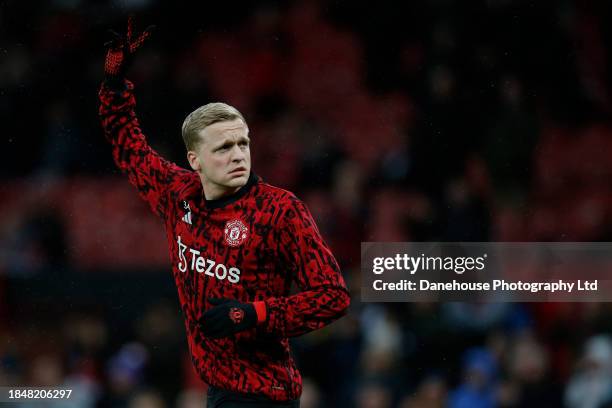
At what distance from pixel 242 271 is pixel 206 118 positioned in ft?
1.81

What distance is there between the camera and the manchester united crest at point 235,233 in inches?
148

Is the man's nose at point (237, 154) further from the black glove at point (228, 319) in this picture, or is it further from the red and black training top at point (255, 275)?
the black glove at point (228, 319)

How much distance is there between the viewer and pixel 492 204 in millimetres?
8883

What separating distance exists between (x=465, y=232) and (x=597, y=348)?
1252 mm

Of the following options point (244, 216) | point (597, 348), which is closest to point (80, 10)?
point (597, 348)

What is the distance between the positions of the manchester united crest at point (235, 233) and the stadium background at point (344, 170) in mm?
3810

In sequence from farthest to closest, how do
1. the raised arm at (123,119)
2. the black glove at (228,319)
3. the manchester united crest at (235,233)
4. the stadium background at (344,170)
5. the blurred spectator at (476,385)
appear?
the stadium background at (344,170) < the blurred spectator at (476,385) < the raised arm at (123,119) < the manchester united crest at (235,233) < the black glove at (228,319)

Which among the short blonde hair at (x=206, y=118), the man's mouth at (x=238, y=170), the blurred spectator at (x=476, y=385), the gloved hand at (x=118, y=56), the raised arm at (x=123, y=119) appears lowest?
the blurred spectator at (x=476, y=385)

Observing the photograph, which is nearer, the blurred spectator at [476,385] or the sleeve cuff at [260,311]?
the sleeve cuff at [260,311]

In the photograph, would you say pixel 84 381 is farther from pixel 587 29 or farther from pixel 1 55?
pixel 587 29

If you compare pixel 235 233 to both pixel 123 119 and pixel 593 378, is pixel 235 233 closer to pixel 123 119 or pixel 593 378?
pixel 123 119

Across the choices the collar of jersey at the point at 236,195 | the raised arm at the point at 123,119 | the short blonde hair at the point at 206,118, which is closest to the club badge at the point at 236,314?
the collar of jersey at the point at 236,195

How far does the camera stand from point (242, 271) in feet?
12.4

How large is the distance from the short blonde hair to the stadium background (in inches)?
153
